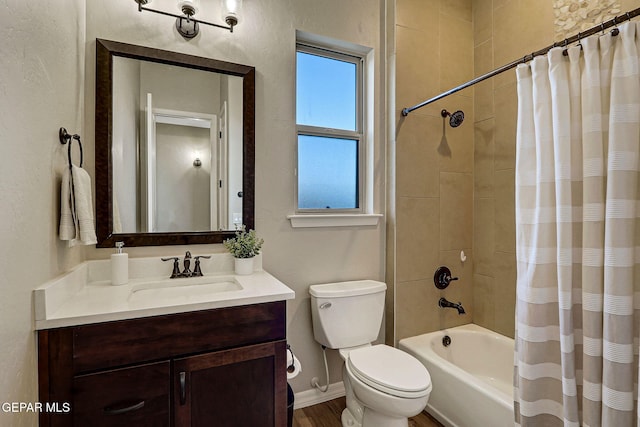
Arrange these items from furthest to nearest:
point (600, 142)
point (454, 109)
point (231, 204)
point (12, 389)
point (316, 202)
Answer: point (454, 109)
point (316, 202)
point (231, 204)
point (600, 142)
point (12, 389)

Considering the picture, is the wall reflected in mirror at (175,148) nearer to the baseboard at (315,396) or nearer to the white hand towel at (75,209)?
the white hand towel at (75,209)

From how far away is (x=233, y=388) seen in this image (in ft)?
4.00

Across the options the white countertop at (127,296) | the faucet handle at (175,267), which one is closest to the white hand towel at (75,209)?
the white countertop at (127,296)

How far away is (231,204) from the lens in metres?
1.72

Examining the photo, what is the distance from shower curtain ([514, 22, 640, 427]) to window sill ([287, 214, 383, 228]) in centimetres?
93

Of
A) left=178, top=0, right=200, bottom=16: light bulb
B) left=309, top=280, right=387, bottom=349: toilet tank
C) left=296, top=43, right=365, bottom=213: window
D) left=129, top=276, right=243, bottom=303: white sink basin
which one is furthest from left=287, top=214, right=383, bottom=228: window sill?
left=178, top=0, right=200, bottom=16: light bulb

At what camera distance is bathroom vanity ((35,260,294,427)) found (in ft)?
3.26

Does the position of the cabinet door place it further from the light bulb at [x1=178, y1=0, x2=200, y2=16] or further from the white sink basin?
the light bulb at [x1=178, y1=0, x2=200, y2=16]

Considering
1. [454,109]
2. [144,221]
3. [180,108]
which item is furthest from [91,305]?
[454,109]

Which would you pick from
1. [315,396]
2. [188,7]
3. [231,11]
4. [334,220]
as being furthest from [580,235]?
[188,7]

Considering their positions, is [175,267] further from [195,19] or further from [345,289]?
[195,19]

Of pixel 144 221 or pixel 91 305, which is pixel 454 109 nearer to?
pixel 144 221

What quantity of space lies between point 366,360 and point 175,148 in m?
1.49

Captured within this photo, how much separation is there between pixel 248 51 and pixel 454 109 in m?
1.50
